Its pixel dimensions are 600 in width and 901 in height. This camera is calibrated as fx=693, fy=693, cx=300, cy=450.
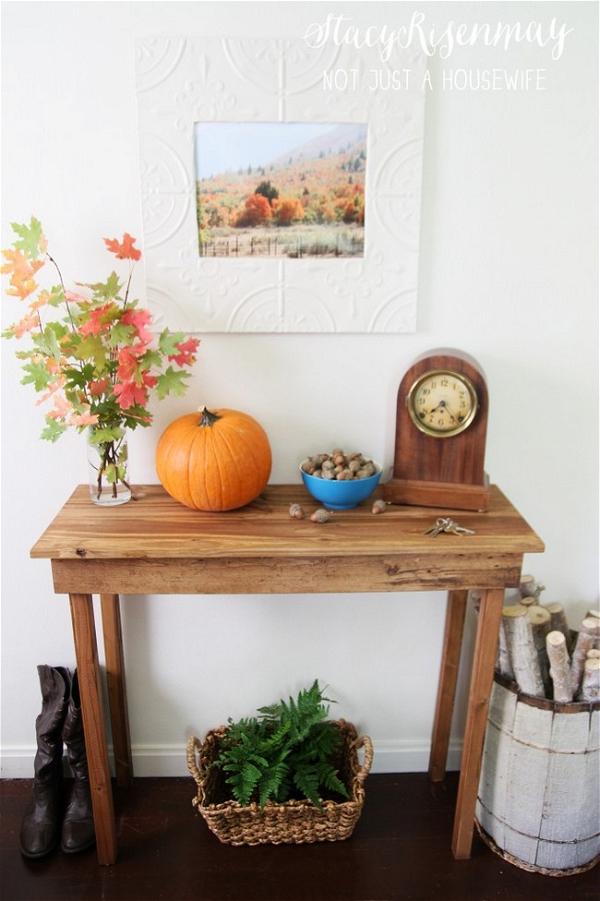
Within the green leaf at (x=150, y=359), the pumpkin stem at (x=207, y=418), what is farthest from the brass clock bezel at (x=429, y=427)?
the green leaf at (x=150, y=359)

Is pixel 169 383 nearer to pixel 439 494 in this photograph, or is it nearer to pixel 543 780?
pixel 439 494

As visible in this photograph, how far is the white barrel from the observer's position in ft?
5.49

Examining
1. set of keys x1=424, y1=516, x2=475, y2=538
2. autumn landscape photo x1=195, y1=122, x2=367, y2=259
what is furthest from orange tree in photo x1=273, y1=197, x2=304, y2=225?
set of keys x1=424, y1=516, x2=475, y2=538

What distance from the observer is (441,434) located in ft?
5.40

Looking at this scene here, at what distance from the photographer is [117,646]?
6.17 ft

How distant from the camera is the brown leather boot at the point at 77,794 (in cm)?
179

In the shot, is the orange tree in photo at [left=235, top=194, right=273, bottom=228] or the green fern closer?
the orange tree in photo at [left=235, top=194, right=273, bottom=228]

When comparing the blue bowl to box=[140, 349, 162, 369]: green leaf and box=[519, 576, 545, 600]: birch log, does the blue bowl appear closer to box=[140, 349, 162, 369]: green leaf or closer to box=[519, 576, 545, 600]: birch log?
box=[140, 349, 162, 369]: green leaf

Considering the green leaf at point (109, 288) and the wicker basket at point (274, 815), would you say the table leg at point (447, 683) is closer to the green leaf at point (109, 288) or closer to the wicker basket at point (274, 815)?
the wicker basket at point (274, 815)

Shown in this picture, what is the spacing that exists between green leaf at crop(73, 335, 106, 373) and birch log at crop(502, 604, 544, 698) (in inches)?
44.0

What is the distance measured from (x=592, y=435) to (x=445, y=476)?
0.47m

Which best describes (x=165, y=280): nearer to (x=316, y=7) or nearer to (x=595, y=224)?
(x=316, y=7)

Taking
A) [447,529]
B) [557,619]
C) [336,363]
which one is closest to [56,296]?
[336,363]

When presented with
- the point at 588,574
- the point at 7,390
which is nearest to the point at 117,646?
the point at 7,390
